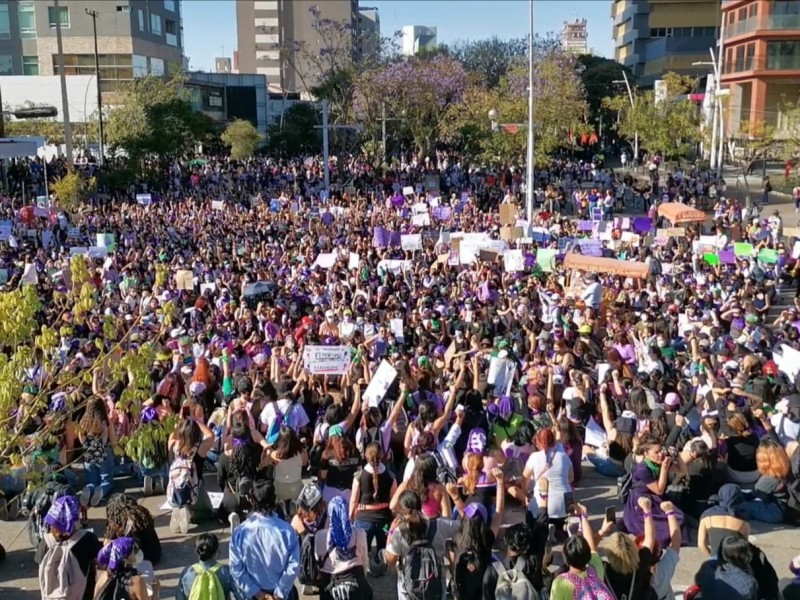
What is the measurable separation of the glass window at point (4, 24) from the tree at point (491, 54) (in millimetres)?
33370

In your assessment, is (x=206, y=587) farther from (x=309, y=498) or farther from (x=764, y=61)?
(x=764, y=61)

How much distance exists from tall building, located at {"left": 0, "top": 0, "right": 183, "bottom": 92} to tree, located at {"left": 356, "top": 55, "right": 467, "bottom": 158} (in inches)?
1033

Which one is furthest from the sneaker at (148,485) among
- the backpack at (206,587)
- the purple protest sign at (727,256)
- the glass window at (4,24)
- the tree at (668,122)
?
Answer: the glass window at (4,24)

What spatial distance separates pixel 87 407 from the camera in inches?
295

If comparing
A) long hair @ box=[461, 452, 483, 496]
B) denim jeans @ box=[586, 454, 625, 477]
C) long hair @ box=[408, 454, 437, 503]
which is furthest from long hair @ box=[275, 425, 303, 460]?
denim jeans @ box=[586, 454, 625, 477]

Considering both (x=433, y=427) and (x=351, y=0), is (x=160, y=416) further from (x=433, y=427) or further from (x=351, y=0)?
(x=351, y=0)

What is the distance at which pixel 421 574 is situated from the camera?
549cm

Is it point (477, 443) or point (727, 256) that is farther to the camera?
point (727, 256)

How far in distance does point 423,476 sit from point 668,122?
1522 inches

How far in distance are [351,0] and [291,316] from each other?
350ft

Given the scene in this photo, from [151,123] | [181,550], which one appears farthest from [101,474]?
[151,123]

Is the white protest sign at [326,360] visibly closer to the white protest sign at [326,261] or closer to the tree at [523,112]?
the white protest sign at [326,261]

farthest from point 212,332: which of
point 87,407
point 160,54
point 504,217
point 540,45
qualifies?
point 160,54

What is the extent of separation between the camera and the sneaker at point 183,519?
767 centimetres
